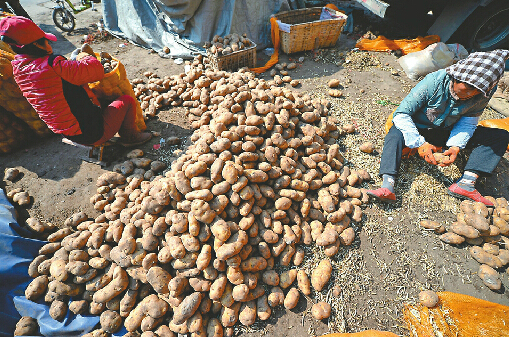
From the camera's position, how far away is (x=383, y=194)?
8.15ft

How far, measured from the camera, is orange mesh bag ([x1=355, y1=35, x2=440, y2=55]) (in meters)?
4.99

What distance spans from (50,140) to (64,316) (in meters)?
2.72

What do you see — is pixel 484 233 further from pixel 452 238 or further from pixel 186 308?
pixel 186 308

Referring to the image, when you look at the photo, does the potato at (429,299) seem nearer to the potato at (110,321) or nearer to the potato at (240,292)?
the potato at (240,292)

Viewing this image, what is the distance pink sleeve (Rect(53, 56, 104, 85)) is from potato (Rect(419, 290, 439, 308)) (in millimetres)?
3746

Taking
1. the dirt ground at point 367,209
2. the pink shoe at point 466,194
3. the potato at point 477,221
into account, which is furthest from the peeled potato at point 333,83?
the potato at point 477,221

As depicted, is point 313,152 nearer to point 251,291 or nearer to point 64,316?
point 251,291

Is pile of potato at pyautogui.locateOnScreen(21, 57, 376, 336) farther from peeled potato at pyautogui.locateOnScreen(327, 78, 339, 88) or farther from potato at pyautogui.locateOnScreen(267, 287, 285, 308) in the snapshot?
peeled potato at pyautogui.locateOnScreen(327, 78, 339, 88)

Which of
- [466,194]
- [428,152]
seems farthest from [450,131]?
[466,194]

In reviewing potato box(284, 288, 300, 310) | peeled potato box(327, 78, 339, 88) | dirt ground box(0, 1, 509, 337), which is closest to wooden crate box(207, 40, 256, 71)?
dirt ground box(0, 1, 509, 337)

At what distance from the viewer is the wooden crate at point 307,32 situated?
482cm

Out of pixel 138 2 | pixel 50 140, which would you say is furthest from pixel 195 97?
pixel 138 2

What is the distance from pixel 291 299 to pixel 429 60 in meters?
4.79

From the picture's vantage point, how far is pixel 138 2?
532 cm
